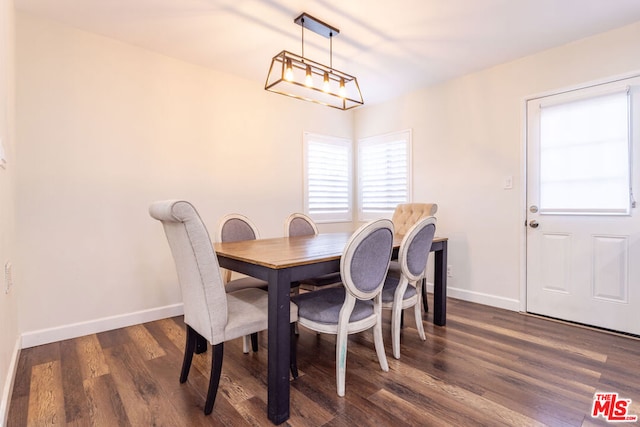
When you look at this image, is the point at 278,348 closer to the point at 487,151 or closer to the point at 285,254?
the point at 285,254

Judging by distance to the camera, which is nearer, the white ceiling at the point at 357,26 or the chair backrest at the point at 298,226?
the white ceiling at the point at 357,26

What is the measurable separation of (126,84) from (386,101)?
2.95 metres

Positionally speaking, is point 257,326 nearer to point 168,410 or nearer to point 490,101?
point 168,410

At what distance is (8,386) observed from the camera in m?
1.67

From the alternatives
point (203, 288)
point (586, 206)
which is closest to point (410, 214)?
point (586, 206)

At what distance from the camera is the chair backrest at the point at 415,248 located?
2.10 m

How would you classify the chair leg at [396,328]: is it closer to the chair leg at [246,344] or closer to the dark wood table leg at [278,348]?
the dark wood table leg at [278,348]

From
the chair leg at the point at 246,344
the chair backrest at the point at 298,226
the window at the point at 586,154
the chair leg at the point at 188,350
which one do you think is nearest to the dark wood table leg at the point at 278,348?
the chair leg at the point at 188,350

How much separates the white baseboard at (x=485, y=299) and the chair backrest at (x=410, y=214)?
0.92 meters

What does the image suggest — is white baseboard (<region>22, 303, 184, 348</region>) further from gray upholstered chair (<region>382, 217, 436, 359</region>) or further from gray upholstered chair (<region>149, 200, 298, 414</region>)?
gray upholstered chair (<region>382, 217, 436, 359</region>)

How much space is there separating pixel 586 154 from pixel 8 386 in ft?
14.0

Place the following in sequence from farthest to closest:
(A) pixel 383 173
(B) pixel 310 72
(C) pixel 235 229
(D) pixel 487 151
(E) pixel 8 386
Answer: (A) pixel 383 173 < (D) pixel 487 151 < (C) pixel 235 229 < (B) pixel 310 72 < (E) pixel 8 386

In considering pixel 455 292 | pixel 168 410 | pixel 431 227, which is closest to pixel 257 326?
pixel 168 410

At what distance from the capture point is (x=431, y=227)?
7.36 ft
